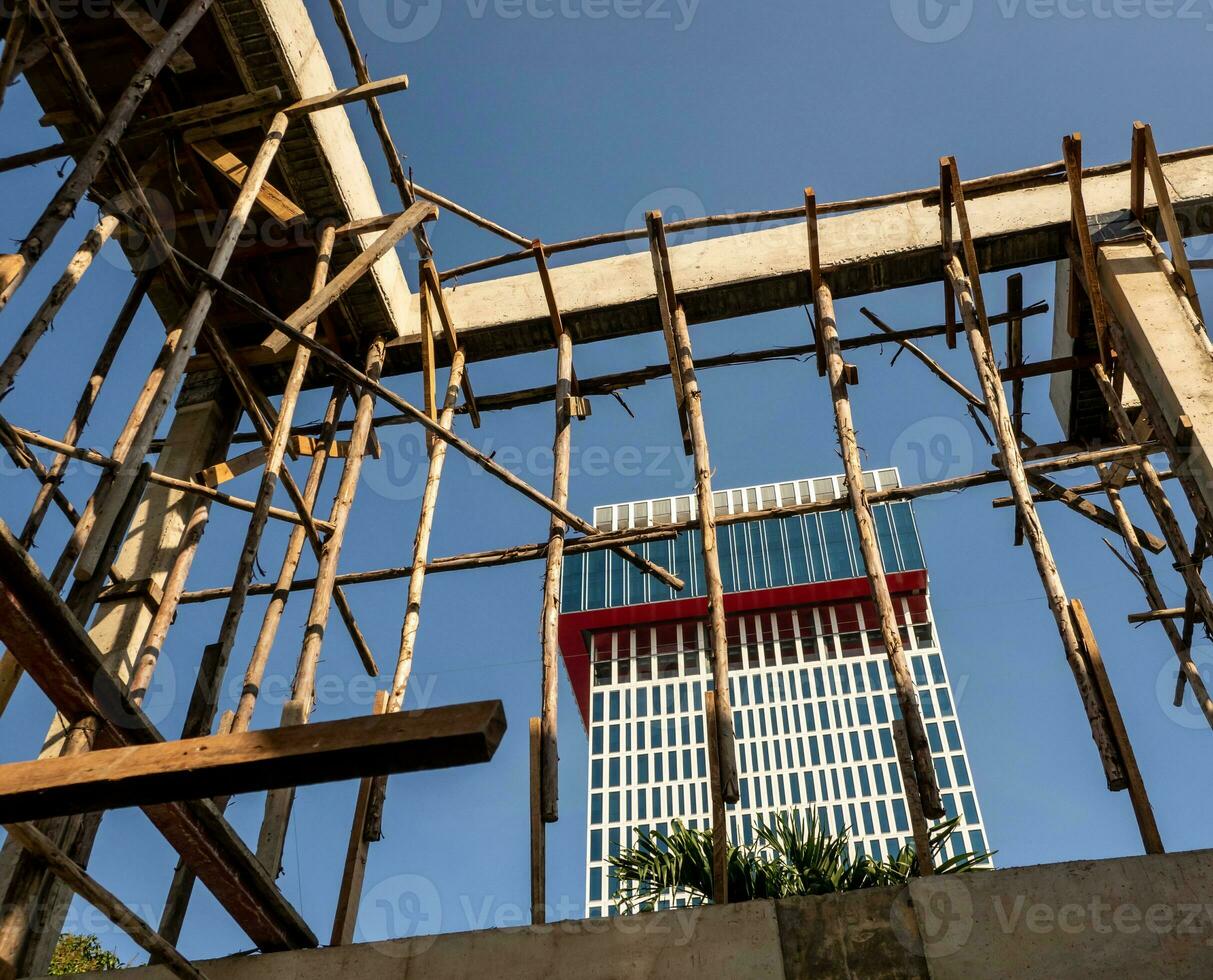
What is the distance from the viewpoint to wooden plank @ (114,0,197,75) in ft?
24.0

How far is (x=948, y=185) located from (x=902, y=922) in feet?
19.6

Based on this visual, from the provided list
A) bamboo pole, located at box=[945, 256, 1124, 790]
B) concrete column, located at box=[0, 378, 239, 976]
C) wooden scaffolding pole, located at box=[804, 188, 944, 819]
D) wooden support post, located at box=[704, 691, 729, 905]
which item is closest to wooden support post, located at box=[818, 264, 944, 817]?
wooden scaffolding pole, located at box=[804, 188, 944, 819]

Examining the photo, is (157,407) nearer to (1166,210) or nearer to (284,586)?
(284,586)

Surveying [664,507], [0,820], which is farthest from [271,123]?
[664,507]

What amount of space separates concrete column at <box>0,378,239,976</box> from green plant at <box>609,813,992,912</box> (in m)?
5.71

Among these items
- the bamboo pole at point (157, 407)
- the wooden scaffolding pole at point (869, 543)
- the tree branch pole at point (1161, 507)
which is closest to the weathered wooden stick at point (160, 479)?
the bamboo pole at point (157, 407)

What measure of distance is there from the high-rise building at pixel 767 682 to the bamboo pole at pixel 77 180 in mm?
63864

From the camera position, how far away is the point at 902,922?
4527mm

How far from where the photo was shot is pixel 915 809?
5.14 m

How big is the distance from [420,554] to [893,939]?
14.6 feet

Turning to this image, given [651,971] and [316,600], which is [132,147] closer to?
[316,600]

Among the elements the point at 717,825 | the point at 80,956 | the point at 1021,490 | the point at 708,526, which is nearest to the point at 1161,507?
the point at 1021,490

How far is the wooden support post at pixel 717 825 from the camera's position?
5.13 meters

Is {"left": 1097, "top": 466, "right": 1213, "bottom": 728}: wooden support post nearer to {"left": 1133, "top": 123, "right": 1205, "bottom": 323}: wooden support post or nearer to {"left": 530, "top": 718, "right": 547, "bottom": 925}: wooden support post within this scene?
{"left": 1133, "top": 123, "right": 1205, "bottom": 323}: wooden support post
